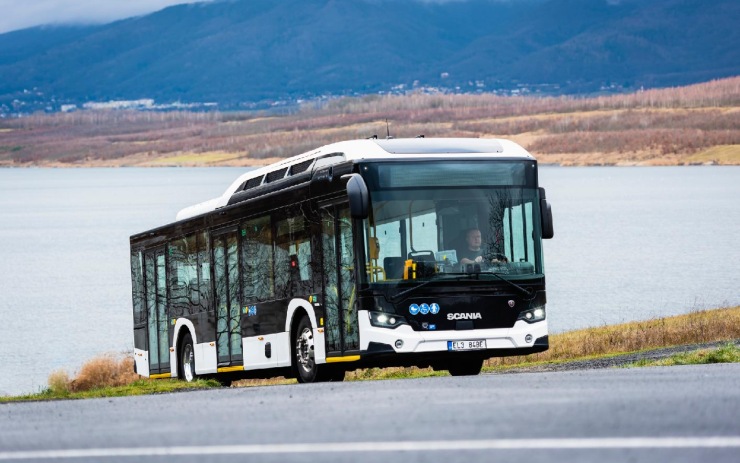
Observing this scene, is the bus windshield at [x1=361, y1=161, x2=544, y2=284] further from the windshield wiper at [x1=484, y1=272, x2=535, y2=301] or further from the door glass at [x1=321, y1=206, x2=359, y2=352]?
the door glass at [x1=321, y1=206, x2=359, y2=352]

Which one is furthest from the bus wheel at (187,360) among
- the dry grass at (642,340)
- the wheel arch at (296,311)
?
the dry grass at (642,340)

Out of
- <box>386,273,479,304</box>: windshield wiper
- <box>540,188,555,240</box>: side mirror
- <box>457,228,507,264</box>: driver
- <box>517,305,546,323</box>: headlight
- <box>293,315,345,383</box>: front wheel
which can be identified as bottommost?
<box>293,315,345,383</box>: front wheel

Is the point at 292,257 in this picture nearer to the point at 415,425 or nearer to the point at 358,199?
the point at 358,199

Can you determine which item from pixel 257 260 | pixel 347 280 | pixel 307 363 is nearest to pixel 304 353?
pixel 307 363

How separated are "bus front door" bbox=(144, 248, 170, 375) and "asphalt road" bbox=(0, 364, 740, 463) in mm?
12040

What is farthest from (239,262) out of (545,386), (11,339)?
(11,339)

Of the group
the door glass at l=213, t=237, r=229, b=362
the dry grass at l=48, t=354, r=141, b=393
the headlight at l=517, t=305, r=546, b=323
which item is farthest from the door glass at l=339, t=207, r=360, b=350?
the dry grass at l=48, t=354, r=141, b=393

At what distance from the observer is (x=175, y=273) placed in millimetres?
26578

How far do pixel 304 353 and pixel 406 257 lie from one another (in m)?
2.60

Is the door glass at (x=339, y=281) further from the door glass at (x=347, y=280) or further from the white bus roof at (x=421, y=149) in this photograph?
the white bus roof at (x=421, y=149)

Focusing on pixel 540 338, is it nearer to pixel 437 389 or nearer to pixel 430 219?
pixel 430 219

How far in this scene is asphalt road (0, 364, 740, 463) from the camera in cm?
929

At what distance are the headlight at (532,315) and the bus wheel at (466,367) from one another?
5.88ft

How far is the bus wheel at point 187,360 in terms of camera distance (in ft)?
86.1
